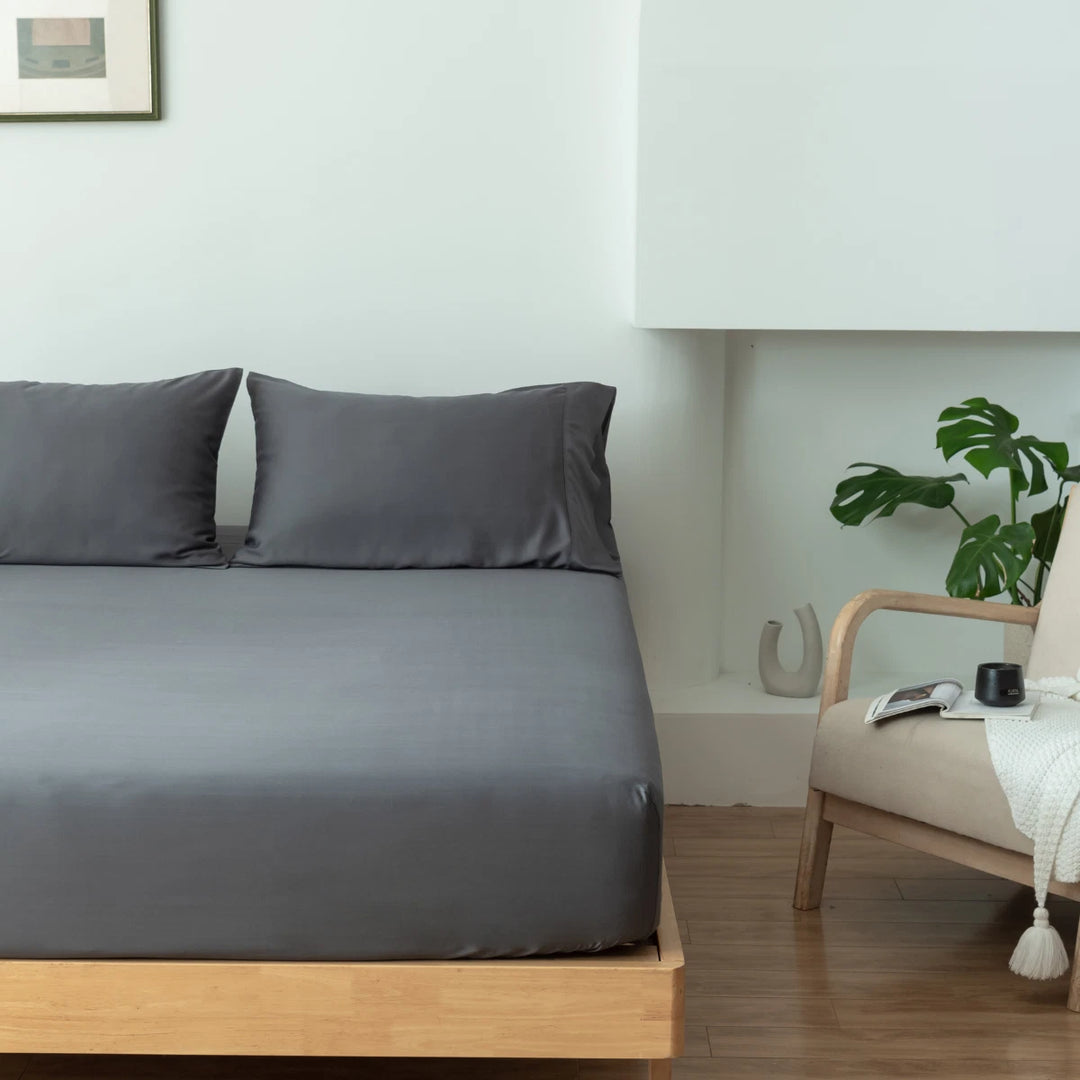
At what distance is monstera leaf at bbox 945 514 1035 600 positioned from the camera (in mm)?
2707

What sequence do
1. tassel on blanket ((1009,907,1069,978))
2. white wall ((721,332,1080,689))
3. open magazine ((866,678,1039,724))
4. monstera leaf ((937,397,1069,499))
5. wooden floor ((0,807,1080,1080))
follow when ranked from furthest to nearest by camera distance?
white wall ((721,332,1080,689)), monstera leaf ((937,397,1069,499)), open magazine ((866,678,1039,724)), tassel on blanket ((1009,907,1069,978)), wooden floor ((0,807,1080,1080))

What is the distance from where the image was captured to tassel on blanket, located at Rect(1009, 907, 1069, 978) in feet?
6.97

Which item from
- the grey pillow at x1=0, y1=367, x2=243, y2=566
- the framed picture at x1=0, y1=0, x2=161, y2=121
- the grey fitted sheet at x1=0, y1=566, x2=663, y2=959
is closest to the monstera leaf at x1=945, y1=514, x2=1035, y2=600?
the grey fitted sheet at x1=0, y1=566, x2=663, y2=959

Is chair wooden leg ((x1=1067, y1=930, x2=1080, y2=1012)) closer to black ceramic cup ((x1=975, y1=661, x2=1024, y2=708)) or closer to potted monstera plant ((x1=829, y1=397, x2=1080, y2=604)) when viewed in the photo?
black ceramic cup ((x1=975, y1=661, x2=1024, y2=708))

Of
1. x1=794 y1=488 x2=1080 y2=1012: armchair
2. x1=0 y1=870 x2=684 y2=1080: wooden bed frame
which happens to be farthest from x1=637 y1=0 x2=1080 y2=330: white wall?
x1=0 y1=870 x2=684 y2=1080: wooden bed frame

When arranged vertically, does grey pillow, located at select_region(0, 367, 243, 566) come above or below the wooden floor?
above

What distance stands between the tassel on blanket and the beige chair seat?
14 centimetres

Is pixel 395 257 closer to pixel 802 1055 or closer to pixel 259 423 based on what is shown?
pixel 259 423

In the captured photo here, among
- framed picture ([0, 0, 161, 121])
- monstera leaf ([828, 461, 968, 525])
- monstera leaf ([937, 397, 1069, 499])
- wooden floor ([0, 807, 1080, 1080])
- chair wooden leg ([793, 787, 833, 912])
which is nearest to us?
wooden floor ([0, 807, 1080, 1080])

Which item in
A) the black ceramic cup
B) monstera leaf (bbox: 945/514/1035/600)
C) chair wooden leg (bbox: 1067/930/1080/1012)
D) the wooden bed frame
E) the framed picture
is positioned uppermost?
the framed picture

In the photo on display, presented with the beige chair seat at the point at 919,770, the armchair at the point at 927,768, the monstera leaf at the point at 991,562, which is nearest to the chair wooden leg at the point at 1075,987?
the armchair at the point at 927,768

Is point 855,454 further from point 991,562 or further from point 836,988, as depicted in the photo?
point 836,988

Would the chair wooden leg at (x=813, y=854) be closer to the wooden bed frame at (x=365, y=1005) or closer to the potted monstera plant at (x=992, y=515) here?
the potted monstera plant at (x=992, y=515)

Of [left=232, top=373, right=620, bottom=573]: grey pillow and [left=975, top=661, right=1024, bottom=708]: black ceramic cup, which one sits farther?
[left=232, top=373, right=620, bottom=573]: grey pillow
